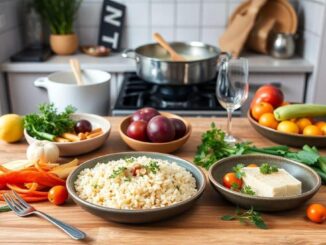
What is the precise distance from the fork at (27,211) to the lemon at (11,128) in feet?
1.06

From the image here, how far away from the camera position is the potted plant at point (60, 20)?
2512mm

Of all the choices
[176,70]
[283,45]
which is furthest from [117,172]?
[283,45]

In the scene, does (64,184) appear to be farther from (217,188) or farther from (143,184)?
(217,188)

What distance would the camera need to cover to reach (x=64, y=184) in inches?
39.6

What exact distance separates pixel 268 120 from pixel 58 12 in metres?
1.69

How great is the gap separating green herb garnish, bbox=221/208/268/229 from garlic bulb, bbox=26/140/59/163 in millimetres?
487

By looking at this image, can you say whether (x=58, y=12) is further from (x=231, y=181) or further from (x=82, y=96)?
(x=231, y=181)

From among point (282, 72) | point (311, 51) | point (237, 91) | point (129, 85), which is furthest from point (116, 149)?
point (311, 51)

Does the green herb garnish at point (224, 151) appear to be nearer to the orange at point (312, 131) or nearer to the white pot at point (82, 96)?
the orange at point (312, 131)

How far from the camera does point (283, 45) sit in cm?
243

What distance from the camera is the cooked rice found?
872mm

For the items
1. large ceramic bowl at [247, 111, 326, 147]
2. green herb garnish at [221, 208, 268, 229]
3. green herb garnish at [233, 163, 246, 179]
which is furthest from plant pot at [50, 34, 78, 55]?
green herb garnish at [221, 208, 268, 229]

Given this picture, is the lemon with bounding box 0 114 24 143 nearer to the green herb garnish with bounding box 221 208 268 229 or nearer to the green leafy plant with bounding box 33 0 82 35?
the green herb garnish with bounding box 221 208 268 229

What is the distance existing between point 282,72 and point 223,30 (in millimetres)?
568
